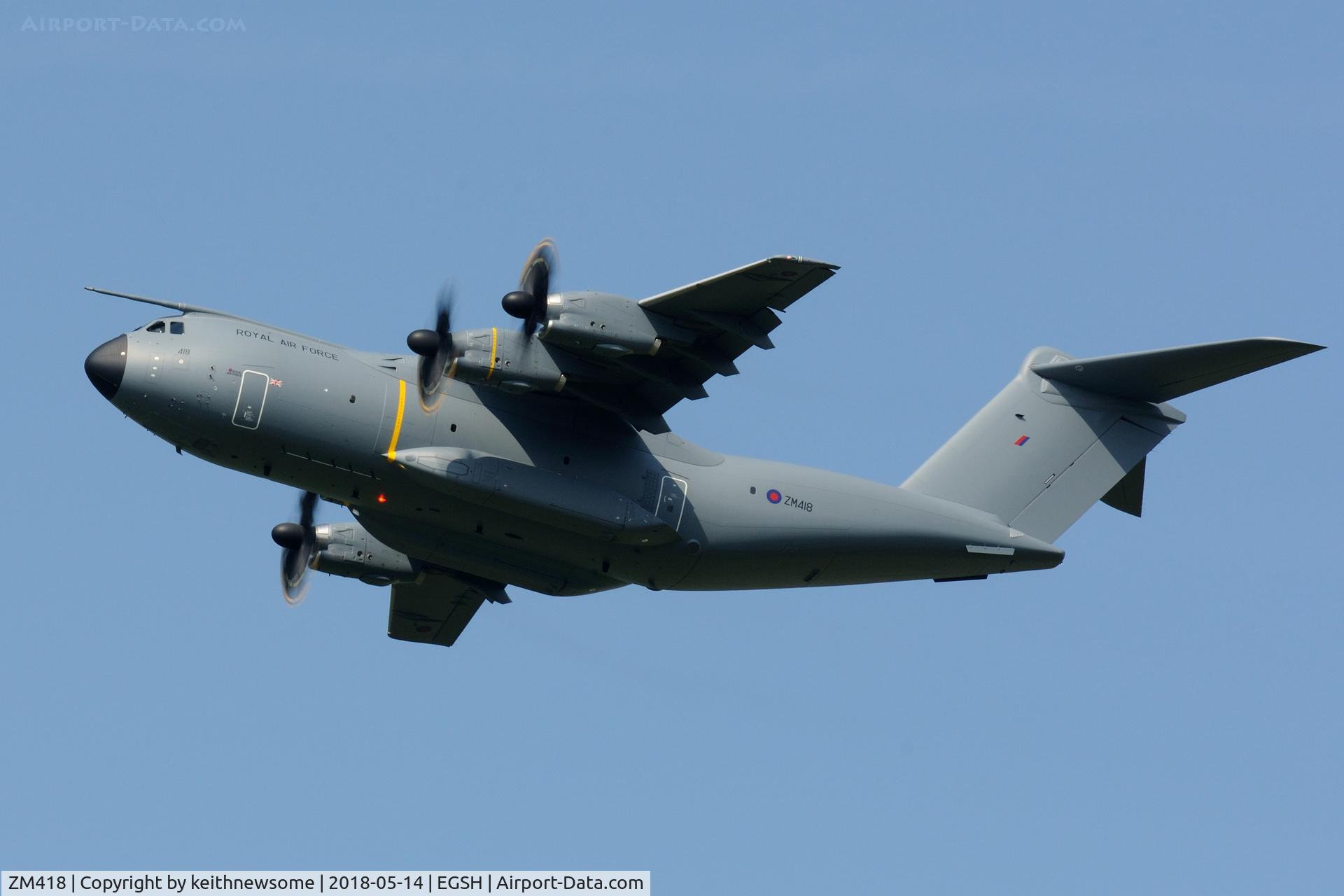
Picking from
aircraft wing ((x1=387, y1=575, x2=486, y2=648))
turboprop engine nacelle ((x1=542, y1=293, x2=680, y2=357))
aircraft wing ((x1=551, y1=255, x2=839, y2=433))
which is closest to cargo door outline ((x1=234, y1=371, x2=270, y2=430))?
turboprop engine nacelle ((x1=542, y1=293, x2=680, y2=357))

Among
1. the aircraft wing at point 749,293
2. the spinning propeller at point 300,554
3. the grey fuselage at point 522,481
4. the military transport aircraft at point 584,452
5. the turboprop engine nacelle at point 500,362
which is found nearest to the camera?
the aircraft wing at point 749,293

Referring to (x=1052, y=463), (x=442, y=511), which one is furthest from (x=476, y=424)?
(x=1052, y=463)

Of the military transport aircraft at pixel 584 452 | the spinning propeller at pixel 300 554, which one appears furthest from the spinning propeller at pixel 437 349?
the spinning propeller at pixel 300 554

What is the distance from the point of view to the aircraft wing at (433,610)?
73.6 ft

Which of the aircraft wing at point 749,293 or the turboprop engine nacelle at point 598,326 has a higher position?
→ the aircraft wing at point 749,293

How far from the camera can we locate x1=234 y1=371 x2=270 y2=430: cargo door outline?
18078 mm

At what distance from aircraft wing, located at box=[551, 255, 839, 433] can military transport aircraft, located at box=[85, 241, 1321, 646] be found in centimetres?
3

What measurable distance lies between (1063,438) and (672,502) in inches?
223

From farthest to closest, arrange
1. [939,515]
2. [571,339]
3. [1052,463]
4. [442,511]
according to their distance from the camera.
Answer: [1052,463], [939,515], [442,511], [571,339]

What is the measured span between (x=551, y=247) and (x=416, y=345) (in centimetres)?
168

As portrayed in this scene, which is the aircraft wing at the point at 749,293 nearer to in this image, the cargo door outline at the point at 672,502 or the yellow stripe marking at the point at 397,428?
the cargo door outline at the point at 672,502

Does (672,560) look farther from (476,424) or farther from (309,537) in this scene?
(309,537)

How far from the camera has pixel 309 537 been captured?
2141 cm

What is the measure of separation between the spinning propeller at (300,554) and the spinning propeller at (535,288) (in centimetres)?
485
